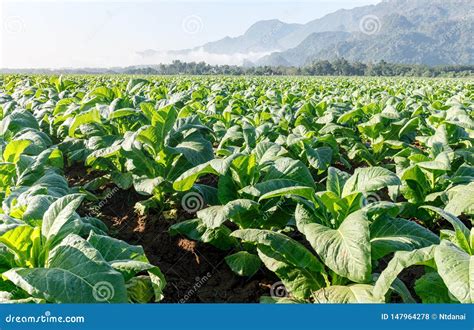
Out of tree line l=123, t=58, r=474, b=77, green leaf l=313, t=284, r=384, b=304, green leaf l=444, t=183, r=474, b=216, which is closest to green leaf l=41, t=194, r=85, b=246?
green leaf l=313, t=284, r=384, b=304

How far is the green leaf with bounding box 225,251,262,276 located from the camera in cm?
311

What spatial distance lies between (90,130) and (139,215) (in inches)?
48.8

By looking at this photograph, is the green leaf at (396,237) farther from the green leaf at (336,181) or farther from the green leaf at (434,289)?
the green leaf at (336,181)

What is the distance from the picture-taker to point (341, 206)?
265 centimetres

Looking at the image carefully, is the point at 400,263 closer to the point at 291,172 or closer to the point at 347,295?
the point at 347,295

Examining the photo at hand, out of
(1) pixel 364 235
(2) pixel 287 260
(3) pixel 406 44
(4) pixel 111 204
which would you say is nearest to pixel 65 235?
(2) pixel 287 260

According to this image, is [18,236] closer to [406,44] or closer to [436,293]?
[436,293]
